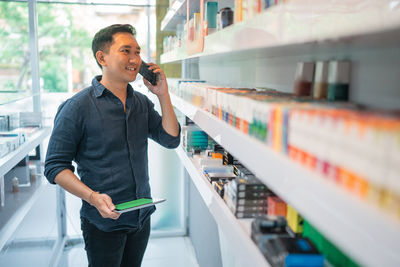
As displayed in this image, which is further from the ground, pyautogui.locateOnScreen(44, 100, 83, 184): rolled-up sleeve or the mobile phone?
the mobile phone

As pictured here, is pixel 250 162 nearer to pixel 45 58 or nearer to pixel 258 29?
pixel 258 29

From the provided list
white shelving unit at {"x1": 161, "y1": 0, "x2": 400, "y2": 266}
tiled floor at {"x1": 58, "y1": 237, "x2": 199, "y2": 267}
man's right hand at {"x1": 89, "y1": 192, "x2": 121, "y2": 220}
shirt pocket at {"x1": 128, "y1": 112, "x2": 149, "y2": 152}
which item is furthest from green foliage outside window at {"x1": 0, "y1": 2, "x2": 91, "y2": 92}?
white shelving unit at {"x1": 161, "y1": 0, "x2": 400, "y2": 266}

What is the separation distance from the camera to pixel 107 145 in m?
2.04

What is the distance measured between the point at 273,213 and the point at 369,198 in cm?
75

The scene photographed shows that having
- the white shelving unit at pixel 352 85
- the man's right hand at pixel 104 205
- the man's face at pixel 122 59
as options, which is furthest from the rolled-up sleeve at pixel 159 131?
the white shelving unit at pixel 352 85

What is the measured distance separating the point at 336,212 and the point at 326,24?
1.10 ft

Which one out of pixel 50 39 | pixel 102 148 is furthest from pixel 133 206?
pixel 50 39

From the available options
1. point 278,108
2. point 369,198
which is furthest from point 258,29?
point 369,198

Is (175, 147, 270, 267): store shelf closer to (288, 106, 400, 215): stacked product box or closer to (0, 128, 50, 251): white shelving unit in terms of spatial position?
(288, 106, 400, 215): stacked product box

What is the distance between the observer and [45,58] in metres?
4.12

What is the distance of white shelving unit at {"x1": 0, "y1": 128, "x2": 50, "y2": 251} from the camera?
2146 millimetres

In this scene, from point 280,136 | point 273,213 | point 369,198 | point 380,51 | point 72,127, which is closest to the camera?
point 369,198

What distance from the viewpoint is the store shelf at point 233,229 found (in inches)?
41.1

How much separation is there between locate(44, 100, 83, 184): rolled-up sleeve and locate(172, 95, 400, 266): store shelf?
125 cm
